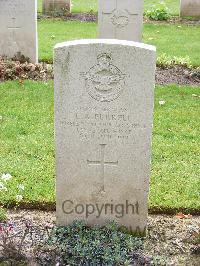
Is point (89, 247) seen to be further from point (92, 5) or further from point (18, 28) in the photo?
point (92, 5)

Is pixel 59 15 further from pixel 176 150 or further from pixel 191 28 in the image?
pixel 176 150

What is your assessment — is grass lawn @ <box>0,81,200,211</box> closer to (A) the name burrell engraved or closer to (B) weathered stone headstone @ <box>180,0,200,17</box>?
(A) the name burrell engraved

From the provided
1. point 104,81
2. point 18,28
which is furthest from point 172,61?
point 104,81

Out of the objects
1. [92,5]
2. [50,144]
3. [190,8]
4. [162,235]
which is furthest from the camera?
[92,5]

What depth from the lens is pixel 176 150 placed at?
667 centimetres

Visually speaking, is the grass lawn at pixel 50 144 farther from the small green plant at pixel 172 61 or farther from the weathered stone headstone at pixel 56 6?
the weathered stone headstone at pixel 56 6

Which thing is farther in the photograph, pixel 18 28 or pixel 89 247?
pixel 18 28

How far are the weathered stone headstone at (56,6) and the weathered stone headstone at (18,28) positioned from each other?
6217mm

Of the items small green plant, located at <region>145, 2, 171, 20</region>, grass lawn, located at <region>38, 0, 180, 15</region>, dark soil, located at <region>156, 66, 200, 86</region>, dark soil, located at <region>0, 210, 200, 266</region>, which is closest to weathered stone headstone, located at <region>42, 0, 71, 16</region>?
grass lawn, located at <region>38, 0, 180, 15</region>

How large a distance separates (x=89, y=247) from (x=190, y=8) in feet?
41.4

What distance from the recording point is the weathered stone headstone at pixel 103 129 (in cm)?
439

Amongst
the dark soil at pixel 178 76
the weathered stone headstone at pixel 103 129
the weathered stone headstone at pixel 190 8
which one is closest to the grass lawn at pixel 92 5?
the weathered stone headstone at pixel 190 8

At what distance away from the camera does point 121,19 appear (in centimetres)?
1035

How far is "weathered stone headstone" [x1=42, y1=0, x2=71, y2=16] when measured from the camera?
1616 centimetres
